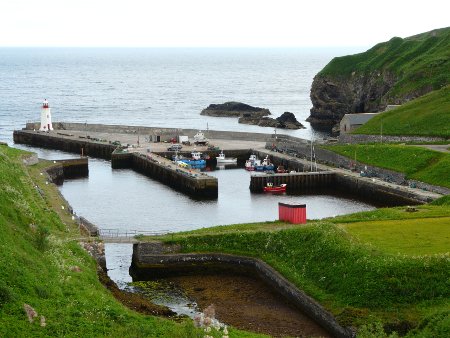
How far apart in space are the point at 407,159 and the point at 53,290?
52.7 meters

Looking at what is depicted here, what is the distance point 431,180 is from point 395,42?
101 meters

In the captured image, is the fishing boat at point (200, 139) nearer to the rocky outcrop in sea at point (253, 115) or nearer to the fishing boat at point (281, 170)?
the fishing boat at point (281, 170)

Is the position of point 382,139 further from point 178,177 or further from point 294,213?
point 294,213

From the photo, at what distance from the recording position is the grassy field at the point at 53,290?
3130cm

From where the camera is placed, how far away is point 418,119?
322 ft

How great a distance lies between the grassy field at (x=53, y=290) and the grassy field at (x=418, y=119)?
5581 cm

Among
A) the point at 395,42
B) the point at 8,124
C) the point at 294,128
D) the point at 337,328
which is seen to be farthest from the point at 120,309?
the point at 395,42

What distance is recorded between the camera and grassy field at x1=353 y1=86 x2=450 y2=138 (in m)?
94.3

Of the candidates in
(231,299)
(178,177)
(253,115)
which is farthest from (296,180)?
(253,115)

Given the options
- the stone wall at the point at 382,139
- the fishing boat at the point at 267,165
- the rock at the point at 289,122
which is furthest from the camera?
the rock at the point at 289,122

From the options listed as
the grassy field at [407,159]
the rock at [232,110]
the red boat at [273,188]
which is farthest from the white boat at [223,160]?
the rock at [232,110]

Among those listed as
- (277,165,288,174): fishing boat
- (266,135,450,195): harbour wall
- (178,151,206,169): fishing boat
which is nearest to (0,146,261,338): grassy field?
(266,135,450,195): harbour wall

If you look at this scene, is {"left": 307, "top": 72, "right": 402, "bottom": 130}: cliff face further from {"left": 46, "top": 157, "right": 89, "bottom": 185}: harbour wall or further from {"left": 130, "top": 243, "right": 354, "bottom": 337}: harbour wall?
{"left": 130, "top": 243, "right": 354, "bottom": 337}: harbour wall

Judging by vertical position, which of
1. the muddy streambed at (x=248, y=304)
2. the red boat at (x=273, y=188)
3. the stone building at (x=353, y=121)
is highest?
the stone building at (x=353, y=121)
